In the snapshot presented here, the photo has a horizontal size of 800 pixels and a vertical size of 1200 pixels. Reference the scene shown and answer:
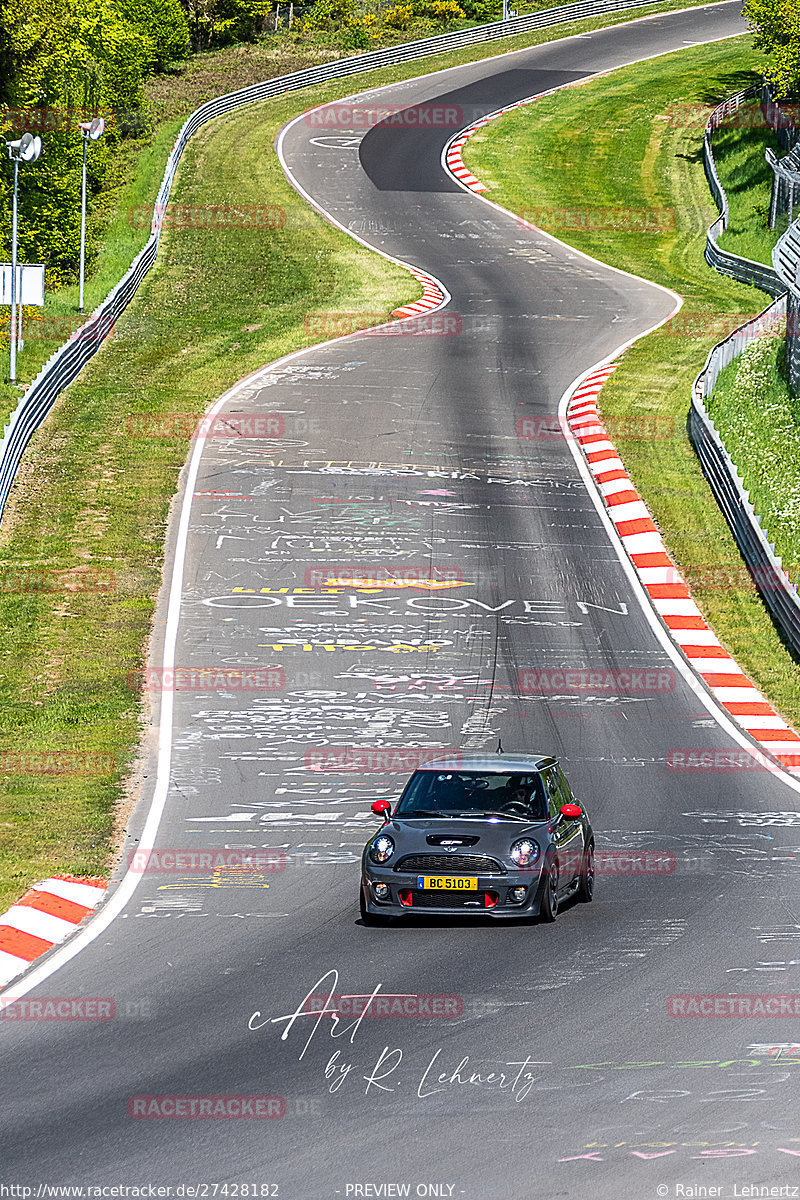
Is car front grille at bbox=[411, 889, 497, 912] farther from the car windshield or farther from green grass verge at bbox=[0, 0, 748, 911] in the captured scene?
green grass verge at bbox=[0, 0, 748, 911]

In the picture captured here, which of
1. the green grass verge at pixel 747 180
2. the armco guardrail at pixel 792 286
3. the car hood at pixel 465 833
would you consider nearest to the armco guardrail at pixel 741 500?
the armco guardrail at pixel 792 286

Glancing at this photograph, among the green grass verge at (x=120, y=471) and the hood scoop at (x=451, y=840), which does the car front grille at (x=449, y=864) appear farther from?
the green grass verge at (x=120, y=471)

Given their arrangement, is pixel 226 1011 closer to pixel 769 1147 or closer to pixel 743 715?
pixel 769 1147

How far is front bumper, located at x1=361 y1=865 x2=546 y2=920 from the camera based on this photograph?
13.5 m

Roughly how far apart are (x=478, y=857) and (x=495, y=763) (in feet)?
5.38

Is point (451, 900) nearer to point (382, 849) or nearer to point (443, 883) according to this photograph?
point (443, 883)

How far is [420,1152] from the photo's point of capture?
877cm

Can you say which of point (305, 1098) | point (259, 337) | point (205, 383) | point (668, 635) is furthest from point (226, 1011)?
point (259, 337)

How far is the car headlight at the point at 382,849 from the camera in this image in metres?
13.7

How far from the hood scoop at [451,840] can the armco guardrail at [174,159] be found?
676 inches

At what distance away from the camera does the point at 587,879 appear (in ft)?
48.2

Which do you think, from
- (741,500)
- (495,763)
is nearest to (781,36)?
(741,500)

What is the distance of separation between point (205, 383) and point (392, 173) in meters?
29.9

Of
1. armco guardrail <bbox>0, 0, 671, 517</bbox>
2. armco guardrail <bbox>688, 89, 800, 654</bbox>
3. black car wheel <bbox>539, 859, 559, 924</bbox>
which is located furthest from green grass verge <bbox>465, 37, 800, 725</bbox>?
armco guardrail <bbox>0, 0, 671, 517</bbox>
